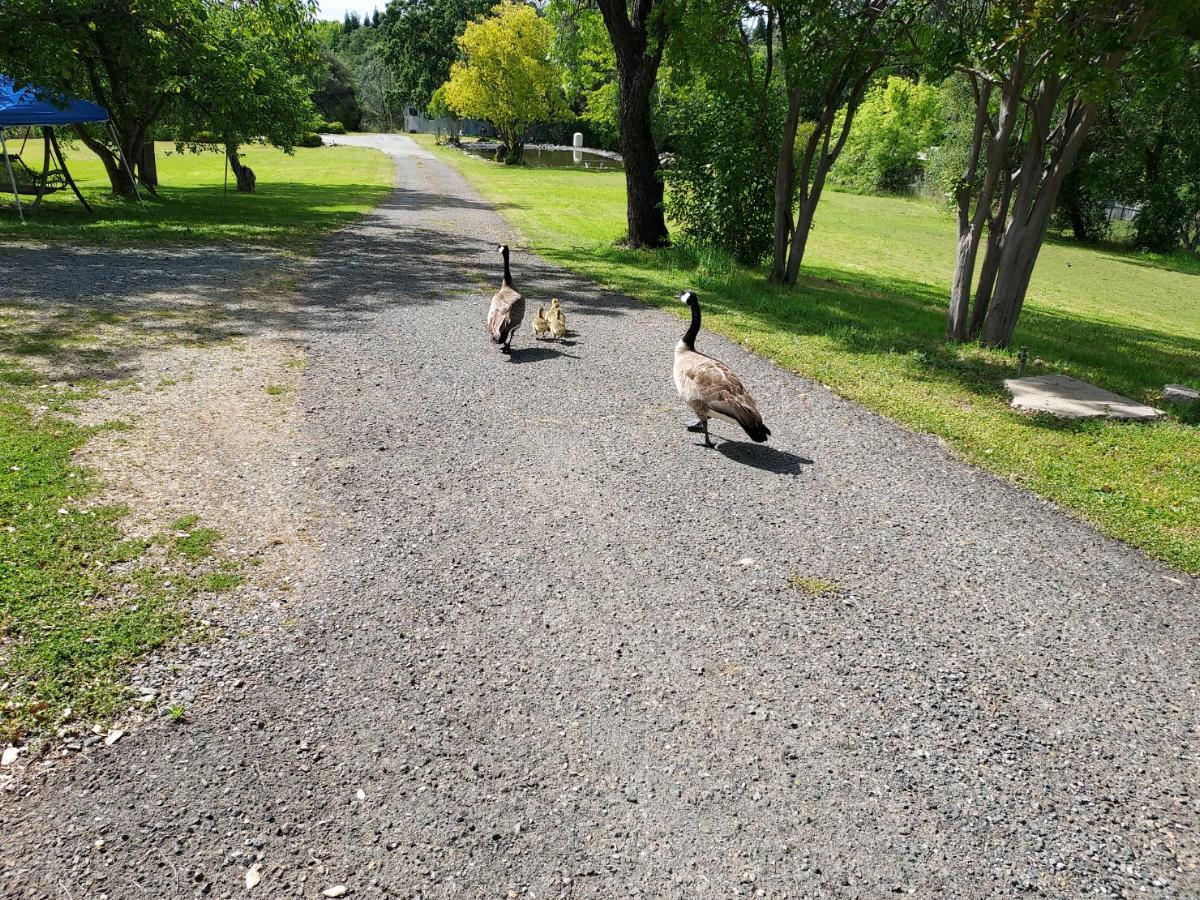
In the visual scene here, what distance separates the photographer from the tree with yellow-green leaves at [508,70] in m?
55.5

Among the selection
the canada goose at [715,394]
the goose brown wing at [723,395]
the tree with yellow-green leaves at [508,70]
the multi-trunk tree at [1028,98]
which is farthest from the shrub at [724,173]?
the tree with yellow-green leaves at [508,70]

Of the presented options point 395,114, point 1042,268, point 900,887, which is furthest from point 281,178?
point 395,114

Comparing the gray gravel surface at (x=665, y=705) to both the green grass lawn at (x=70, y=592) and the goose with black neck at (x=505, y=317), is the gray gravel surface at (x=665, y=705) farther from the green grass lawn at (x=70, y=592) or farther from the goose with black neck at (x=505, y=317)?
the goose with black neck at (x=505, y=317)

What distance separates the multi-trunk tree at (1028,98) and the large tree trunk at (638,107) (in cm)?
877

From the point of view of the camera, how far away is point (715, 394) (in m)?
6.94

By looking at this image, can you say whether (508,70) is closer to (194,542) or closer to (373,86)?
(194,542)

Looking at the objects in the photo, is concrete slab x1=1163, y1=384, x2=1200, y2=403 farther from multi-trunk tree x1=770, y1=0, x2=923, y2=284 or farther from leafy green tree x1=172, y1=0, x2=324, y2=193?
leafy green tree x1=172, y1=0, x2=324, y2=193

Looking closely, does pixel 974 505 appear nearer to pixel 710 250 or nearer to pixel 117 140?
pixel 710 250

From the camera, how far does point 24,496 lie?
5.45 m

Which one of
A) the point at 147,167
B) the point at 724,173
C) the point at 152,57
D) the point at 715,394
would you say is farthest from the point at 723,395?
the point at 147,167

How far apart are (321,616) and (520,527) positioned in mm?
1696

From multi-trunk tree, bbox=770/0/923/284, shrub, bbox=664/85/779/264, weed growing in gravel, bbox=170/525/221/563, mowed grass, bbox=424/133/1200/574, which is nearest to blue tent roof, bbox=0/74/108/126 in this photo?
mowed grass, bbox=424/133/1200/574

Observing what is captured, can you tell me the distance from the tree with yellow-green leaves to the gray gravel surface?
2229 inches

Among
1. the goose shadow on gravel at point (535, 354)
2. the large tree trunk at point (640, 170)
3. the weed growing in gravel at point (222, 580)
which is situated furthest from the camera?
the large tree trunk at point (640, 170)
